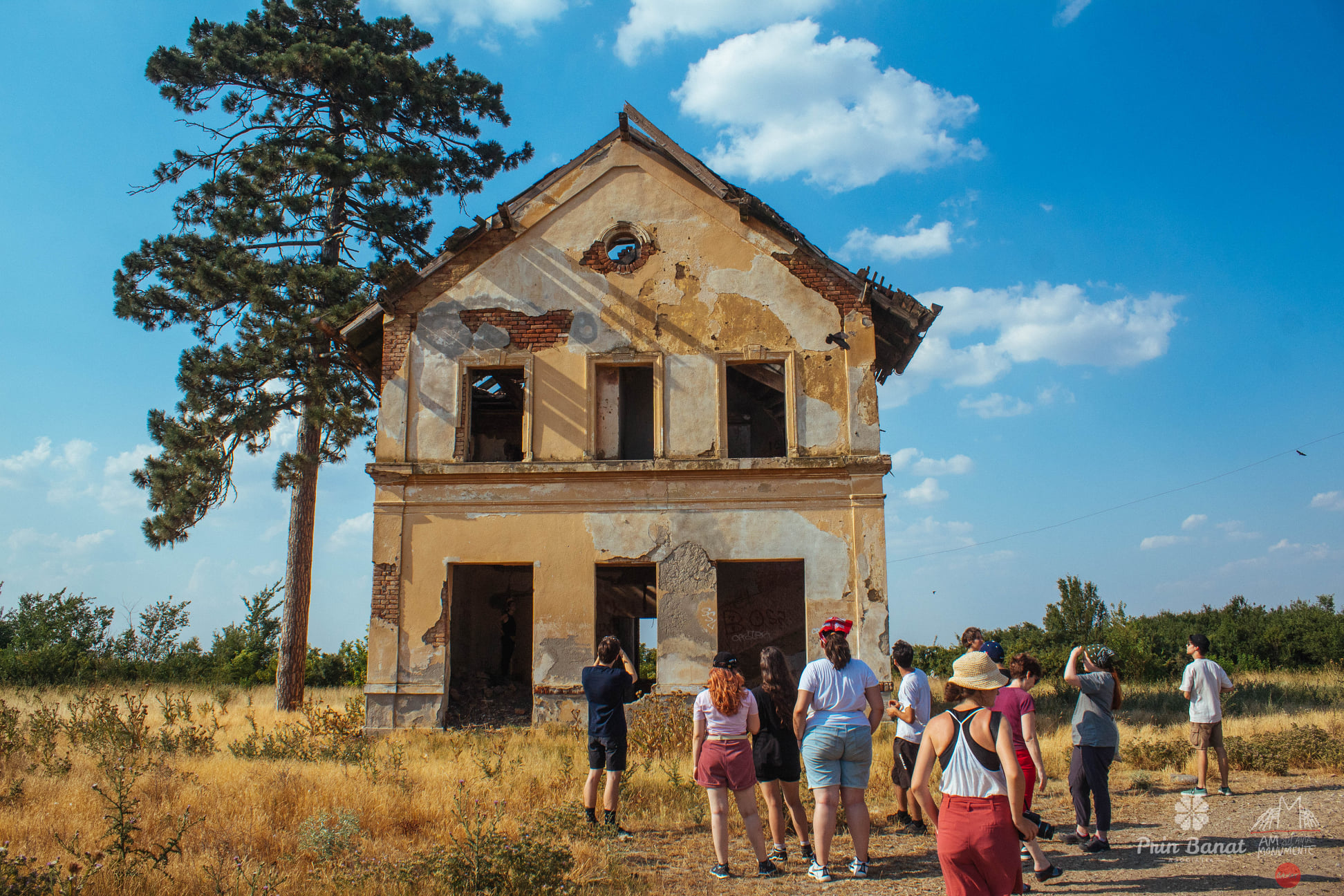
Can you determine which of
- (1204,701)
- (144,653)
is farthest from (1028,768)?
(144,653)

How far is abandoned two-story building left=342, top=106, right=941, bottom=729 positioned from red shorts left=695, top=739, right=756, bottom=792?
594 centimetres

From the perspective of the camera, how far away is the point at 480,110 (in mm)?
18406

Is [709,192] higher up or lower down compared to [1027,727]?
higher up

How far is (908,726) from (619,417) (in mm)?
7237

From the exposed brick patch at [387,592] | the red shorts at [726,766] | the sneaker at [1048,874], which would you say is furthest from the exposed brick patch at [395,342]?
the sneaker at [1048,874]

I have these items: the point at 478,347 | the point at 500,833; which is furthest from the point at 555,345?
the point at 500,833

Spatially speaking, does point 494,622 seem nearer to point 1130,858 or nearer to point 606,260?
point 606,260

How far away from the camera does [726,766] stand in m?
5.72

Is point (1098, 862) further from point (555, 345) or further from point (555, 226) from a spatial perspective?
point (555, 226)

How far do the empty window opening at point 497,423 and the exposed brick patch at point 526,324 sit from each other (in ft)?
10.3

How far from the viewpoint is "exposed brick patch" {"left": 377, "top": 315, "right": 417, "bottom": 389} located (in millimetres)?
12781

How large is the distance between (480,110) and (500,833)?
16.0m

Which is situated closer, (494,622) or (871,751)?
(871,751)

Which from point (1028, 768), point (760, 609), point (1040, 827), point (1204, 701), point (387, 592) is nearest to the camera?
point (1040, 827)
